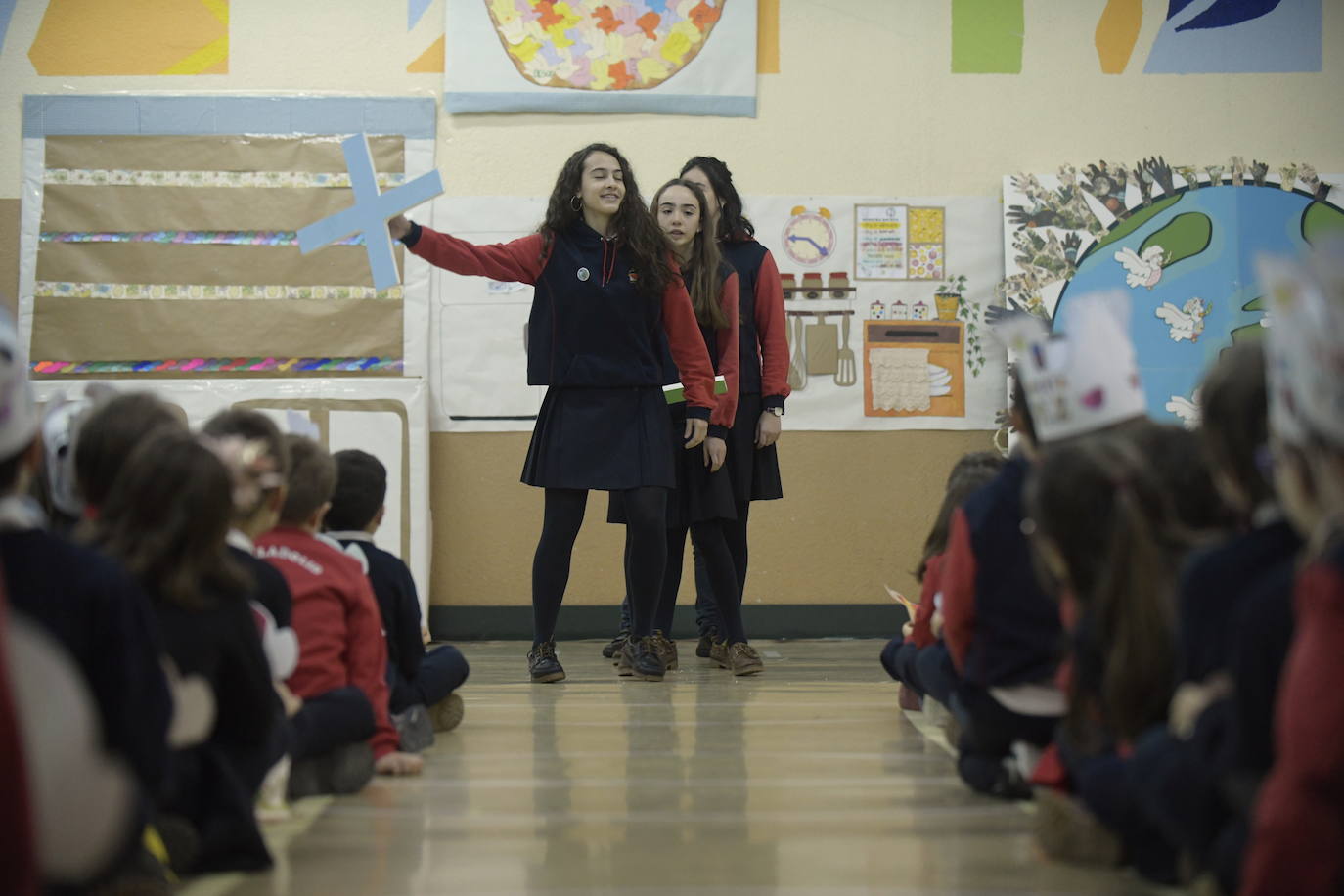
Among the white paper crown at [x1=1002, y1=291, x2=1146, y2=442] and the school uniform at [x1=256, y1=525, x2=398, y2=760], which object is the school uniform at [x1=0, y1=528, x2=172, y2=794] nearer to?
the school uniform at [x1=256, y1=525, x2=398, y2=760]

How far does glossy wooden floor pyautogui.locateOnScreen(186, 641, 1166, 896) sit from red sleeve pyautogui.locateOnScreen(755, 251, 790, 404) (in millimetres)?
1058

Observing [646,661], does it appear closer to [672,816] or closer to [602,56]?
[672,816]

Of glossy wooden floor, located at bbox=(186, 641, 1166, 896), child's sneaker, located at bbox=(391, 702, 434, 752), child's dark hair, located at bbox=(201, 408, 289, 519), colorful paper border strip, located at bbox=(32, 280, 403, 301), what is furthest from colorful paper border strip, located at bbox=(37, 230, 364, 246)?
child's dark hair, located at bbox=(201, 408, 289, 519)


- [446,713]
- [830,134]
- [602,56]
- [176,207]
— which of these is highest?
[602,56]

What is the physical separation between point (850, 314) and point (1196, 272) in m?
1.21

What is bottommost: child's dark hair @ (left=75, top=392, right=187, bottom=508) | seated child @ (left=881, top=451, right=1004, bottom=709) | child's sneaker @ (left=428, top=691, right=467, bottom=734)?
child's sneaker @ (left=428, top=691, right=467, bottom=734)

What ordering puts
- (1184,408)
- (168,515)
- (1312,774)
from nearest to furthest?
(1312,774), (168,515), (1184,408)

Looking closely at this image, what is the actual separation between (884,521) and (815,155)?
4.45ft

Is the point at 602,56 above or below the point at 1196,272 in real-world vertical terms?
above

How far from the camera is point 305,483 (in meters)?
2.19

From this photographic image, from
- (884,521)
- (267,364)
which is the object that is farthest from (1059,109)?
(267,364)

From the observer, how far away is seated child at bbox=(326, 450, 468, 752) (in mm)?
2492

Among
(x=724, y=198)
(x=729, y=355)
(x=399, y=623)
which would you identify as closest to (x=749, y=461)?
(x=729, y=355)

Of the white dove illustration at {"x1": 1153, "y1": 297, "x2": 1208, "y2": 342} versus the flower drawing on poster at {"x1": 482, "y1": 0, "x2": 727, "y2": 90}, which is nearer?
the white dove illustration at {"x1": 1153, "y1": 297, "x2": 1208, "y2": 342}
